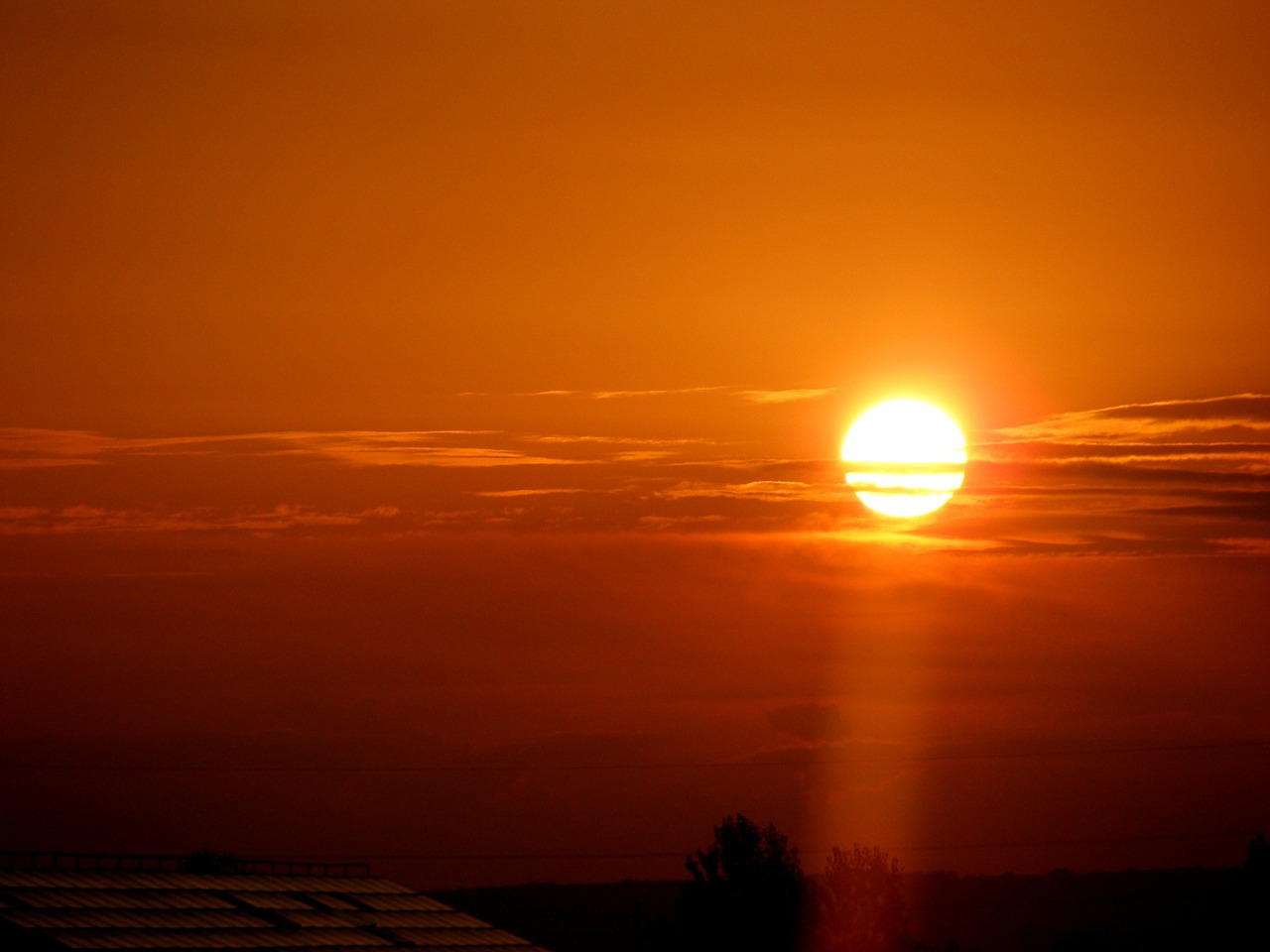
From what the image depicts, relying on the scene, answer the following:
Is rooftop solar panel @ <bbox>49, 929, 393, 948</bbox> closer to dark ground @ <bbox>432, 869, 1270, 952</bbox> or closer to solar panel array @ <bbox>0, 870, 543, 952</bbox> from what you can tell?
solar panel array @ <bbox>0, 870, 543, 952</bbox>

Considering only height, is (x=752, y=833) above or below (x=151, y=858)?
above

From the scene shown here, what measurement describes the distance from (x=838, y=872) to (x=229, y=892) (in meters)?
40.8

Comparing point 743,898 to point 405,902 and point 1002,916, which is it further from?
point 1002,916

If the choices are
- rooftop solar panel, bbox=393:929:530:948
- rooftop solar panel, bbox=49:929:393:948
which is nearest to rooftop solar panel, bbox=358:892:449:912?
rooftop solar panel, bbox=393:929:530:948

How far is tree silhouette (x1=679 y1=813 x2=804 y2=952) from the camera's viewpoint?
270ft

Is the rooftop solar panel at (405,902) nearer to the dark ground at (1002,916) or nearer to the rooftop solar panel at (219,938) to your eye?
the rooftop solar panel at (219,938)

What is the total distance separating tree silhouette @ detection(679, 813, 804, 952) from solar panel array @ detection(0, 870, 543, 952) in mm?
26129

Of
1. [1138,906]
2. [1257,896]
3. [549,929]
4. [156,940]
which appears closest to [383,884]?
[156,940]

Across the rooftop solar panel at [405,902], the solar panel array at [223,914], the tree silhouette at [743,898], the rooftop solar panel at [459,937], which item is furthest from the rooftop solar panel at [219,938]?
the tree silhouette at [743,898]

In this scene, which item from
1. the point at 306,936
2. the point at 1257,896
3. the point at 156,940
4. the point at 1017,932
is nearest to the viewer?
the point at 156,940

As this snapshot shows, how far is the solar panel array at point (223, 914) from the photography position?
4388 cm

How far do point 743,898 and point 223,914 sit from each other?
39.2 m

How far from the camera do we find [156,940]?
44750 millimetres

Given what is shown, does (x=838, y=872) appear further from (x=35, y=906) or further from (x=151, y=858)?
(x=35, y=906)
